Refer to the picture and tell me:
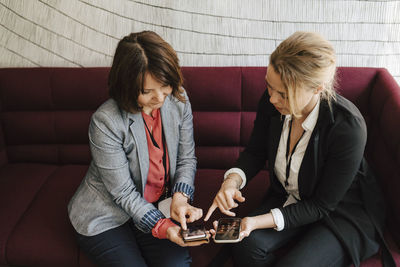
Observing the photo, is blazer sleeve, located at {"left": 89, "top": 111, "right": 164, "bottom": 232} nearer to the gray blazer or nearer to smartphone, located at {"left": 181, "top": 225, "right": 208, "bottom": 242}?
the gray blazer

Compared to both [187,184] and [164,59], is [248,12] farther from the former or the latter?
[187,184]

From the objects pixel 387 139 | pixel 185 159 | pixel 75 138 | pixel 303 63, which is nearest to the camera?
pixel 303 63

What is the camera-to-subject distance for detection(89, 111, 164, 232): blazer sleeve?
1.44m

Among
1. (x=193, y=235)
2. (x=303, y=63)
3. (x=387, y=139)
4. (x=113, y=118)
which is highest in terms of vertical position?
(x=303, y=63)

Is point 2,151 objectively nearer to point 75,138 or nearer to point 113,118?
point 75,138

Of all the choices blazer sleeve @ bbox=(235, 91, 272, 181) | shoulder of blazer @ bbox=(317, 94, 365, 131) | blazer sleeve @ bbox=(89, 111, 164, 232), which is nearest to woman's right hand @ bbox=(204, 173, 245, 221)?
blazer sleeve @ bbox=(235, 91, 272, 181)

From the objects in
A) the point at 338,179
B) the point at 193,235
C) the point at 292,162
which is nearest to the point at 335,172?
the point at 338,179

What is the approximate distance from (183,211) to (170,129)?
37 centimetres

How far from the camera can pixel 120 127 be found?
145cm

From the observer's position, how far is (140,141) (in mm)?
1510

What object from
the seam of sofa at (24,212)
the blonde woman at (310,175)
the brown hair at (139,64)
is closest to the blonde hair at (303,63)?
the blonde woman at (310,175)

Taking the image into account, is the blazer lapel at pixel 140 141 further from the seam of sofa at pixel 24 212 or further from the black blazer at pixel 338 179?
the seam of sofa at pixel 24 212

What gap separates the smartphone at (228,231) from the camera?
1.34 m

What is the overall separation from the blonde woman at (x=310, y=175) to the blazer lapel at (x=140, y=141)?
350 millimetres
